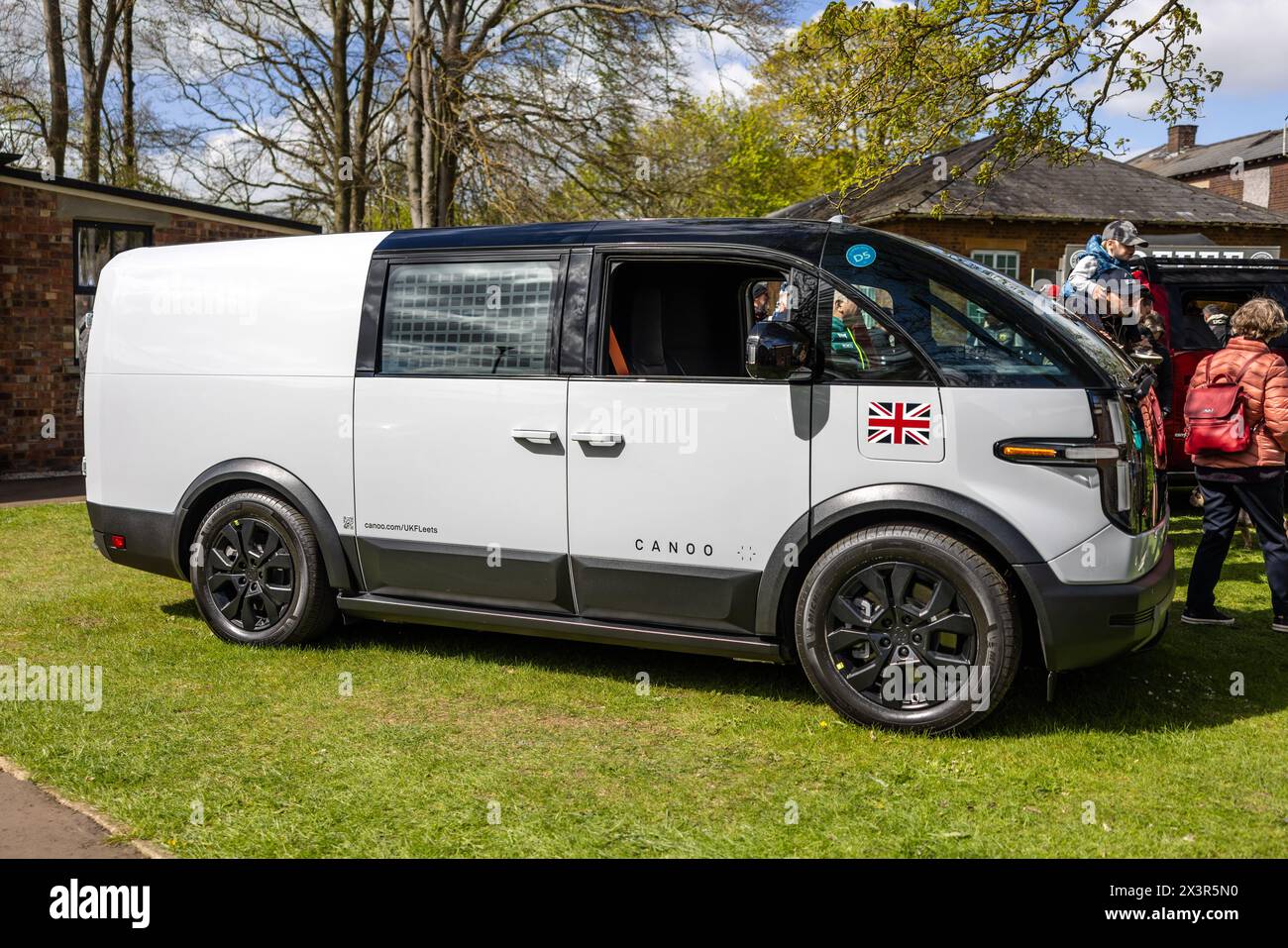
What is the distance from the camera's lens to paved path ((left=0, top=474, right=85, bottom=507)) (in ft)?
40.5

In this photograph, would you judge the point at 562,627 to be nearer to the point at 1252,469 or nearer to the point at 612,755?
the point at 612,755

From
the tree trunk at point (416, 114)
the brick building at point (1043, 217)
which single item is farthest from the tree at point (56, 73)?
the brick building at point (1043, 217)

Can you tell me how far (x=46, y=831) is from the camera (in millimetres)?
3875

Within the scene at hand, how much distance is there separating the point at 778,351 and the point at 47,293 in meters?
13.1

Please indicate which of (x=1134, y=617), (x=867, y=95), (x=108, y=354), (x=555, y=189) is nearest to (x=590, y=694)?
(x=1134, y=617)

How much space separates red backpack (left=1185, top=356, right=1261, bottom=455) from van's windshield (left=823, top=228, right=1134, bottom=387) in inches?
67.3

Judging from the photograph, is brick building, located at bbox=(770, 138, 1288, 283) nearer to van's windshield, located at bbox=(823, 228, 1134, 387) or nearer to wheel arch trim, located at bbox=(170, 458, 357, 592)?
wheel arch trim, located at bbox=(170, 458, 357, 592)

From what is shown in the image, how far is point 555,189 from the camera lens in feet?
58.0

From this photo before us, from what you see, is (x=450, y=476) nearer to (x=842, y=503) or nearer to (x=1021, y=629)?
(x=842, y=503)

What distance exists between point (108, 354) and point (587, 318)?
9.73ft

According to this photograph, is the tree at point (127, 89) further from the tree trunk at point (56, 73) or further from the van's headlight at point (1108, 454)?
the van's headlight at point (1108, 454)

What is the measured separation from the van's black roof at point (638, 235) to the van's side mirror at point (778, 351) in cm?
41

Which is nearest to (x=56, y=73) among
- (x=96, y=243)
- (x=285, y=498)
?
(x=96, y=243)

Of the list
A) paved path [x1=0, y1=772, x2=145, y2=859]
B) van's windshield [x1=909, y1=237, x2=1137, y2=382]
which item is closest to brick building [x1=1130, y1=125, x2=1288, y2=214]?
van's windshield [x1=909, y1=237, x2=1137, y2=382]
